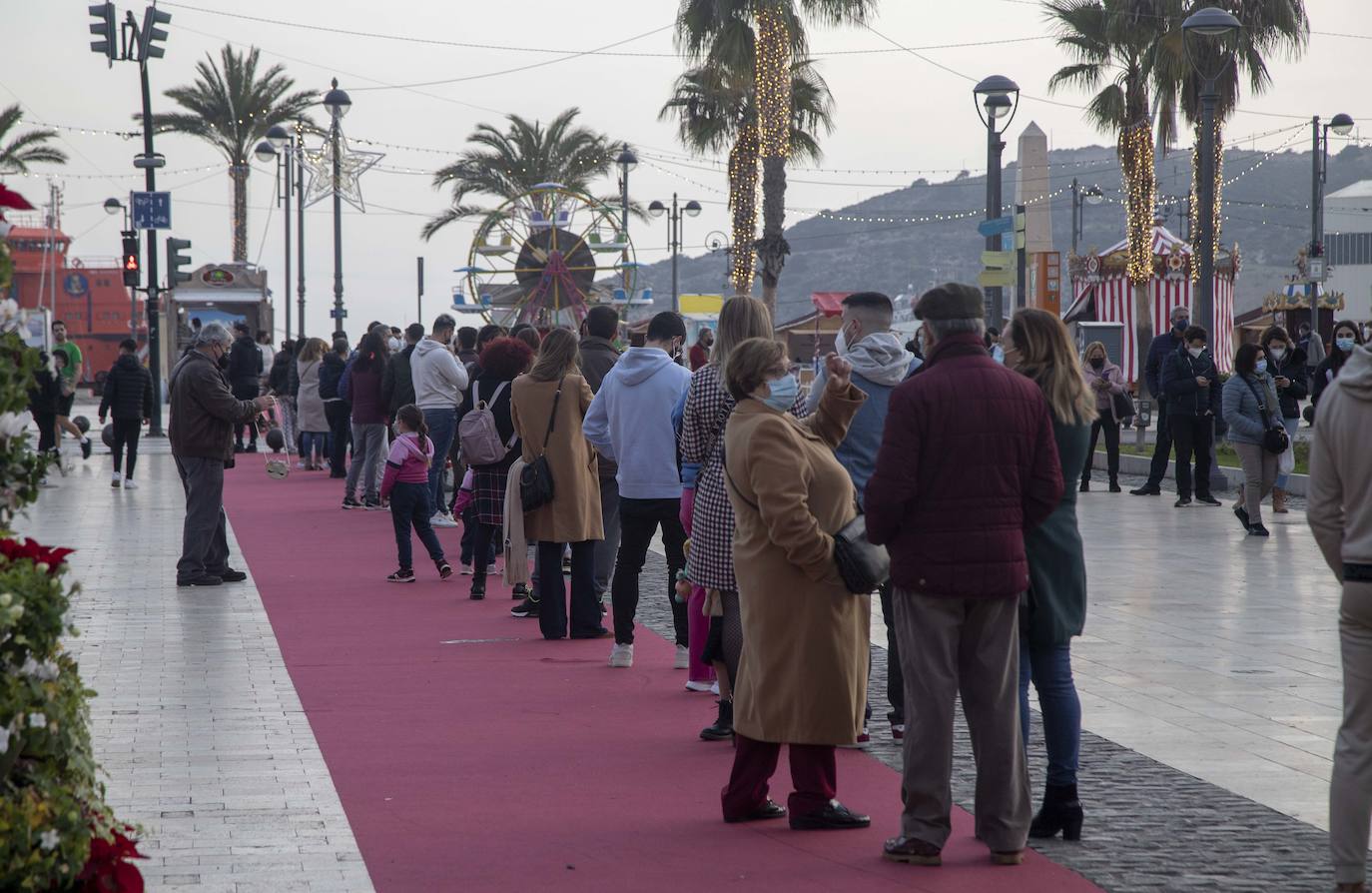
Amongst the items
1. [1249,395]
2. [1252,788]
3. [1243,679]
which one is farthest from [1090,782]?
[1249,395]

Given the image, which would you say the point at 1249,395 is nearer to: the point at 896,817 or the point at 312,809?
the point at 896,817

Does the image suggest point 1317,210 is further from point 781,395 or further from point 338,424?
point 781,395

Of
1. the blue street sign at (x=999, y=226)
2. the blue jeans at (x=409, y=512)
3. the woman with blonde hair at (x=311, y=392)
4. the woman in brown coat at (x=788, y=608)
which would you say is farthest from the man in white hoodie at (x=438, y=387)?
the woman in brown coat at (x=788, y=608)

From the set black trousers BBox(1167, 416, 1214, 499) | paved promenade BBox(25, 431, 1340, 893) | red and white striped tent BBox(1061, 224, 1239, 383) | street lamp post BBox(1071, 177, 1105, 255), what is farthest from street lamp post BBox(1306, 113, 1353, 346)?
paved promenade BBox(25, 431, 1340, 893)

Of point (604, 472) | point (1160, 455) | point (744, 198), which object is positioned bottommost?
point (1160, 455)

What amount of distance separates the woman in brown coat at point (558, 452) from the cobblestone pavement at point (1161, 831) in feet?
8.35

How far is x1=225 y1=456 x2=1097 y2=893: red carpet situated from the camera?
Result: 519 centimetres

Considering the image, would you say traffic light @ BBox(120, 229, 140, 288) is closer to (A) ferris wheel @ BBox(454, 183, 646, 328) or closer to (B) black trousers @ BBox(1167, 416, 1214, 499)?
(A) ferris wheel @ BBox(454, 183, 646, 328)

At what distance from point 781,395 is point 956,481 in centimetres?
89

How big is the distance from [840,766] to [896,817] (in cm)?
81

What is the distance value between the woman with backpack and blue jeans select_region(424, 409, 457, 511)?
13.2 feet

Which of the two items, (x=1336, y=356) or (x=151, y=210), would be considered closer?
(x=1336, y=356)

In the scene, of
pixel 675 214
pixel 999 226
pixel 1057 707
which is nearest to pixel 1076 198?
pixel 675 214

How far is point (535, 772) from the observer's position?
6547 millimetres
